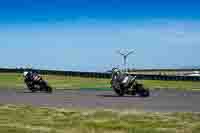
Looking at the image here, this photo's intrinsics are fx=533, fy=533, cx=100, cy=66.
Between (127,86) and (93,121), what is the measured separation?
1558 cm

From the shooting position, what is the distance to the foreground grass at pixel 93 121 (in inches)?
583

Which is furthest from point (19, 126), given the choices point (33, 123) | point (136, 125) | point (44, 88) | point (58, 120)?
point (44, 88)

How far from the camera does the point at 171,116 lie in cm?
1834

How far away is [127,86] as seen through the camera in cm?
3234

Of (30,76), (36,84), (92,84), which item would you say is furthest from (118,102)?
(92,84)

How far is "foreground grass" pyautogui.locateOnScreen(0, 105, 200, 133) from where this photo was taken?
48.6ft

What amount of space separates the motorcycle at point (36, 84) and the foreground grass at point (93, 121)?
16229mm

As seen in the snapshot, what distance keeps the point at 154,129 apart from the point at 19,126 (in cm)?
395

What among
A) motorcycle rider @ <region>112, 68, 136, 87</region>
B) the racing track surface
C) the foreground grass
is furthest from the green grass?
the foreground grass

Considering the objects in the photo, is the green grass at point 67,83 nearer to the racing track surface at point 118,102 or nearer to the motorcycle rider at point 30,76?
the motorcycle rider at point 30,76

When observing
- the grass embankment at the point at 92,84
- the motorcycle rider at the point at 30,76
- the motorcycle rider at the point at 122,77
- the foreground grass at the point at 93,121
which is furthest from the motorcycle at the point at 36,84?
the foreground grass at the point at 93,121

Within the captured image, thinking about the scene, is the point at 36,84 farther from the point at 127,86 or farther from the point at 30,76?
the point at 127,86

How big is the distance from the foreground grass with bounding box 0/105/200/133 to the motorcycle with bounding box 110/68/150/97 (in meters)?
11.9

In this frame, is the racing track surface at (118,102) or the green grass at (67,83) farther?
the green grass at (67,83)
